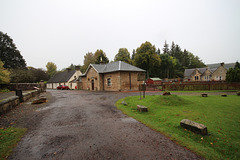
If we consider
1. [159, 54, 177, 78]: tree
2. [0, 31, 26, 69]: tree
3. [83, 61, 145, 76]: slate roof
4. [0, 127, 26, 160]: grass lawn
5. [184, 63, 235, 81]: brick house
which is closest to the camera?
[0, 127, 26, 160]: grass lawn

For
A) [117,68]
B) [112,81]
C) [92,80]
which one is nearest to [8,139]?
[117,68]

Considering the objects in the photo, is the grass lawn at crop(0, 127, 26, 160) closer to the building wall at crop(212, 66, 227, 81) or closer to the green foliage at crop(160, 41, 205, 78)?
the building wall at crop(212, 66, 227, 81)

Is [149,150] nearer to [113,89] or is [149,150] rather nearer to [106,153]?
[106,153]

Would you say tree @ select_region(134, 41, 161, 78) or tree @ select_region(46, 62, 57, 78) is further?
tree @ select_region(46, 62, 57, 78)

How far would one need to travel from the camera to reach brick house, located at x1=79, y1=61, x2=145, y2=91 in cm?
2176

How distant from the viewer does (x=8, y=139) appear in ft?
12.0

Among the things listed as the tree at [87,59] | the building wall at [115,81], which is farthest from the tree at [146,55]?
the tree at [87,59]

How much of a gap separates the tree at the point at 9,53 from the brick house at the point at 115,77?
99.1ft

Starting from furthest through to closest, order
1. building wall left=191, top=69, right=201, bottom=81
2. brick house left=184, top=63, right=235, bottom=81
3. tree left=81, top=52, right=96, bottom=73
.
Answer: tree left=81, top=52, right=96, bottom=73 → building wall left=191, top=69, right=201, bottom=81 → brick house left=184, top=63, right=235, bottom=81

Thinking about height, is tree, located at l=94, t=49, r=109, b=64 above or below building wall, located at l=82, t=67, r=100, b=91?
above

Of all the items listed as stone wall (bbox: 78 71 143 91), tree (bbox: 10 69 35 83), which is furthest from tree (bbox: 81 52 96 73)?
stone wall (bbox: 78 71 143 91)

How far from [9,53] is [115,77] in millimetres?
42115

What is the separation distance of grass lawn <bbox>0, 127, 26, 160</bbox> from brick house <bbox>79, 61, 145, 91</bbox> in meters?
17.5

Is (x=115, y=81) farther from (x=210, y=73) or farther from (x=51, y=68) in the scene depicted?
(x=51, y=68)
